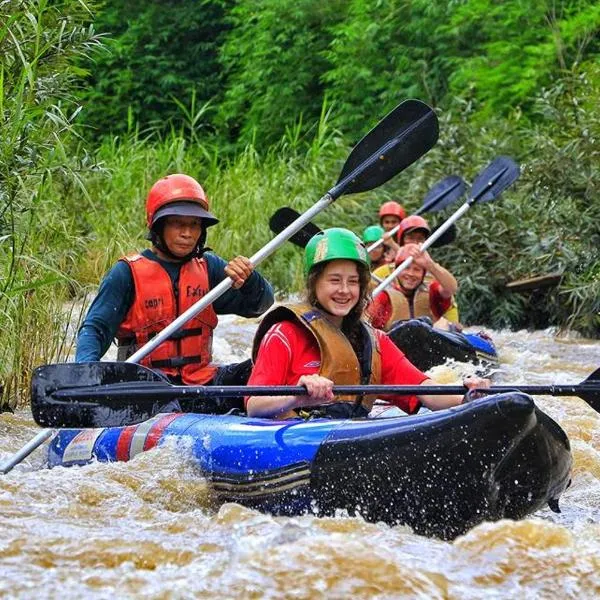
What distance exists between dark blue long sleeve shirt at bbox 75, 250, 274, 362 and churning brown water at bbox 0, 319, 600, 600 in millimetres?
653

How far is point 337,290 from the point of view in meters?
4.77

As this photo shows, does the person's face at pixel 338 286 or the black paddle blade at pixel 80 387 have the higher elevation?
the person's face at pixel 338 286

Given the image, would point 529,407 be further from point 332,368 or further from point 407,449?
point 332,368

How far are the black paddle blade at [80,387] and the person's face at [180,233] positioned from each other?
3.18 ft

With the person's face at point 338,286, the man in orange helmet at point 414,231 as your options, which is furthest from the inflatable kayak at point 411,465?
the man in orange helmet at point 414,231

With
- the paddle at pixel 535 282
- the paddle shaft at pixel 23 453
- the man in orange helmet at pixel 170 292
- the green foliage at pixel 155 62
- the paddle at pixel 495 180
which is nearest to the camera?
the paddle shaft at pixel 23 453

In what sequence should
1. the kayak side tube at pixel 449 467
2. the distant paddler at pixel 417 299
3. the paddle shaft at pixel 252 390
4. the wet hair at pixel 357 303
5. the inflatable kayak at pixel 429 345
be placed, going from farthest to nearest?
the distant paddler at pixel 417 299
the inflatable kayak at pixel 429 345
the wet hair at pixel 357 303
the paddle shaft at pixel 252 390
the kayak side tube at pixel 449 467

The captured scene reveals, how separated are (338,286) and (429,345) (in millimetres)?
3437

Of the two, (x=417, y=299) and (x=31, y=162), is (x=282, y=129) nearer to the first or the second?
(x=417, y=299)

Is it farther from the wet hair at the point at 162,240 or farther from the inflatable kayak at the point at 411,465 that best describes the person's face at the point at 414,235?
the inflatable kayak at the point at 411,465

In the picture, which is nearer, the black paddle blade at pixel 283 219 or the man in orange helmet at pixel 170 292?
the man in orange helmet at pixel 170 292

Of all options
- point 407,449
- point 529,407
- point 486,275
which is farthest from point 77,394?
point 486,275

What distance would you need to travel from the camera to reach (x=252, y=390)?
4.49 meters

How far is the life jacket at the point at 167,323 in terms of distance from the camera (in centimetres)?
551
